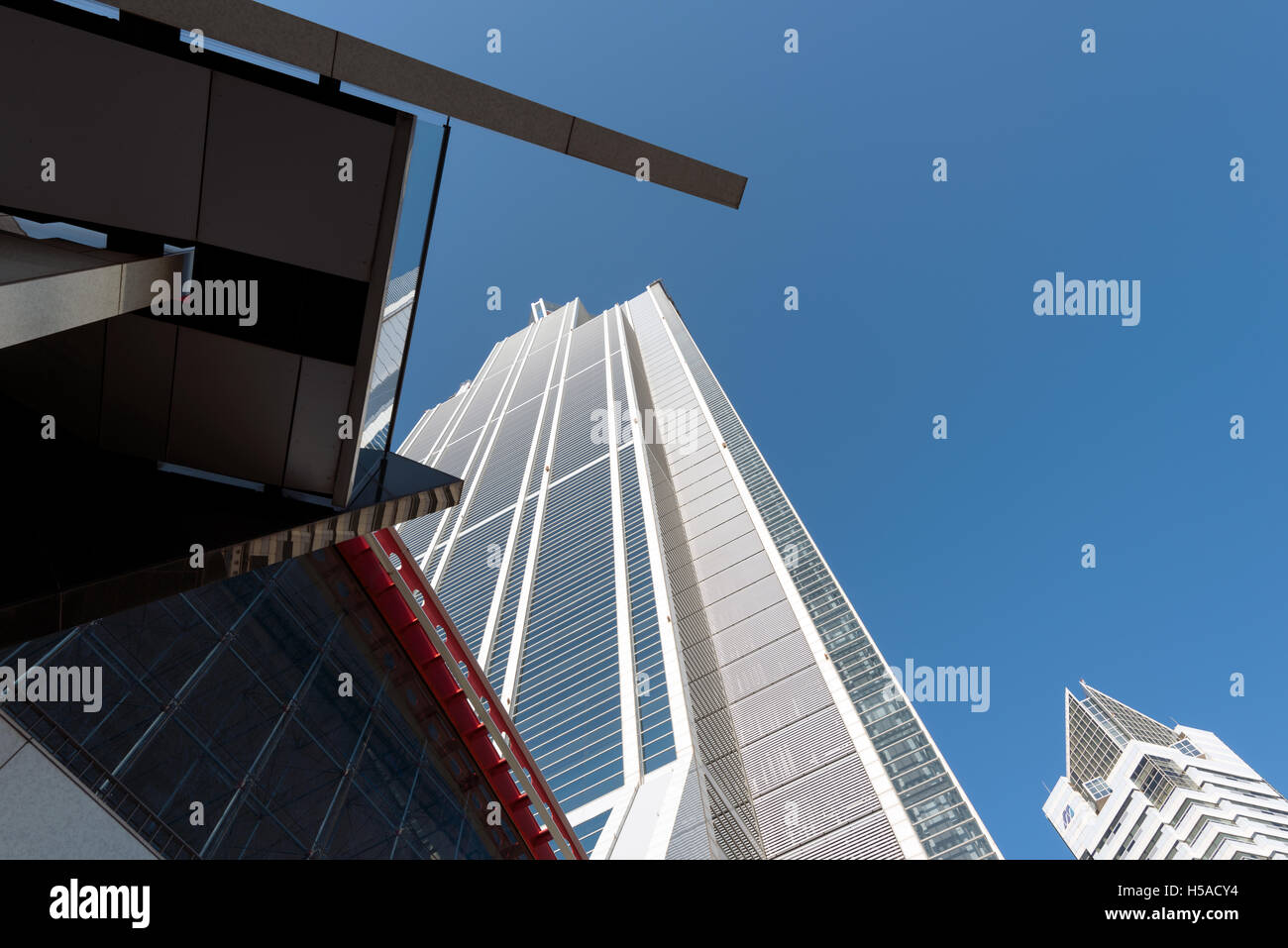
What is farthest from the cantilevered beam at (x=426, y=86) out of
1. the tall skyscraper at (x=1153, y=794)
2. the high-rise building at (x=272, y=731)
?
the tall skyscraper at (x=1153, y=794)

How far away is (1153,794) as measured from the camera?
9750cm

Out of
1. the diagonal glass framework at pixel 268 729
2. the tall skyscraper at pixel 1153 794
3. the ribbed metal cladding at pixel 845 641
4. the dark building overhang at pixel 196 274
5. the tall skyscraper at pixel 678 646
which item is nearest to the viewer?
the dark building overhang at pixel 196 274

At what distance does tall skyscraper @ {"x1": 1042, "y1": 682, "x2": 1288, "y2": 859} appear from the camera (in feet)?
289

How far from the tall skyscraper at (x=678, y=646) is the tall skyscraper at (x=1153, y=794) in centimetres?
4990

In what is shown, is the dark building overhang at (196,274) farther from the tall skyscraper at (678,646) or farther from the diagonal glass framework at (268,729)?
the tall skyscraper at (678,646)

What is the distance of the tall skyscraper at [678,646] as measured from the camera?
31578mm

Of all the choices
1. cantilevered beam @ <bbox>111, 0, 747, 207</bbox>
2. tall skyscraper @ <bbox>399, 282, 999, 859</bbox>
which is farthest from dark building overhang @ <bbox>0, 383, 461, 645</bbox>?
tall skyscraper @ <bbox>399, 282, 999, 859</bbox>

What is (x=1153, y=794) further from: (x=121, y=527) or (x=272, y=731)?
(x=121, y=527)

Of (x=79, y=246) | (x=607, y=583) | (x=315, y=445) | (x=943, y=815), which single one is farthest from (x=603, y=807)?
(x=79, y=246)

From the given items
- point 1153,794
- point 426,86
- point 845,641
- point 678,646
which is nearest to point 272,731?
point 426,86

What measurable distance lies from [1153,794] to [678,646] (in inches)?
3279
